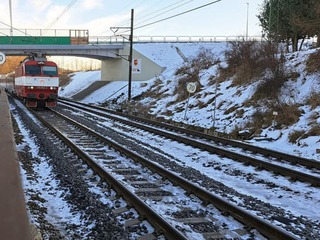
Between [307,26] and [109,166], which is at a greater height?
[307,26]

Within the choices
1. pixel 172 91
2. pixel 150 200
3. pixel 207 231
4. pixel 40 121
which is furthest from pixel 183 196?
pixel 172 91

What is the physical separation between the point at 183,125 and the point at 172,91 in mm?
10003

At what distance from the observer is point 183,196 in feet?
23.4

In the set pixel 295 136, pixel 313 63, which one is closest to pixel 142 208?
pixel 295 136

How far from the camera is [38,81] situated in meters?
25.1

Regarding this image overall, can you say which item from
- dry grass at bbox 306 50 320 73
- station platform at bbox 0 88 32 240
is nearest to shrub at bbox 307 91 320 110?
dry grass at bbox 306 50 320 73

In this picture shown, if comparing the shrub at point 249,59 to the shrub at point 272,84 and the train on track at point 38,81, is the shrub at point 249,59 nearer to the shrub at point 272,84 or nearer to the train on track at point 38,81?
the shrub at point 272,84

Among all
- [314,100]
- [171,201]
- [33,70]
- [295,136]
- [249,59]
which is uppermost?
[249,59]

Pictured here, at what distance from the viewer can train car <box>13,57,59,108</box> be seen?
24.9 m

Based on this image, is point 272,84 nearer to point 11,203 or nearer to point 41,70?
point 11,203

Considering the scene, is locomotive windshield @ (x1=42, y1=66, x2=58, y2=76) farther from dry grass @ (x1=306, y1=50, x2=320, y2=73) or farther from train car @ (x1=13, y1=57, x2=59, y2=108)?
dry grass @ (x1=306, y1=50, x2=320, y2=73)

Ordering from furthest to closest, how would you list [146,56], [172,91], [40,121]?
[146,56] < [172,91] < [40,121]

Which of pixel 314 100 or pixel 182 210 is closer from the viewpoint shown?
pixel 182 210

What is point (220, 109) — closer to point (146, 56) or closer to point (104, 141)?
point (104, 141)
